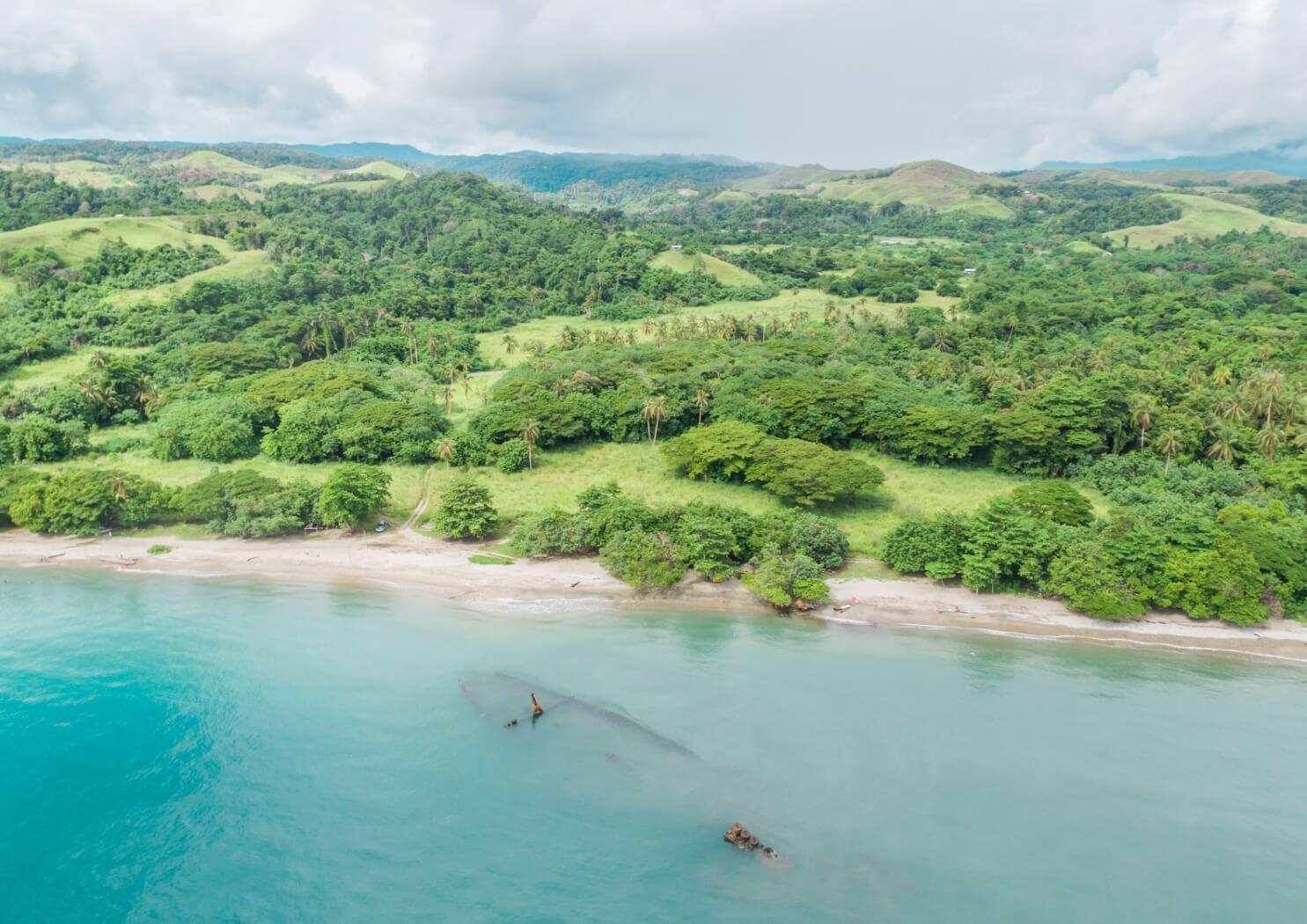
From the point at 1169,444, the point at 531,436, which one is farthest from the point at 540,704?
the point at 1169,444

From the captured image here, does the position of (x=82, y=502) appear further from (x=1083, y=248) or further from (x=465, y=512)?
(x=1083, y=248)

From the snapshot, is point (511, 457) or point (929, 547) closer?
point (929, 547)

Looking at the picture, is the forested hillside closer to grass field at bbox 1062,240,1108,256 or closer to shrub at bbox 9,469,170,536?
shrub at bbox 9,469,170,536

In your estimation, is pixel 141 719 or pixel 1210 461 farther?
pixel 1210 461

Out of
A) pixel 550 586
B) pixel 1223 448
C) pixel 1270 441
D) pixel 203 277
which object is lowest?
pixel 550 586

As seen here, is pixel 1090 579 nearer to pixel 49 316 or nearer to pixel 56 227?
pixel 49 316

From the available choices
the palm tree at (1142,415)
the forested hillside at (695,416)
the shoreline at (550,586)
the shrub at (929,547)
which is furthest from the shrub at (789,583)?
the palm tree at (1142,415)

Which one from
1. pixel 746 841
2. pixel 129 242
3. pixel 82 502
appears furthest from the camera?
pixel 129 242

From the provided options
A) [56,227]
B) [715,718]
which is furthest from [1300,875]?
[56,227]
